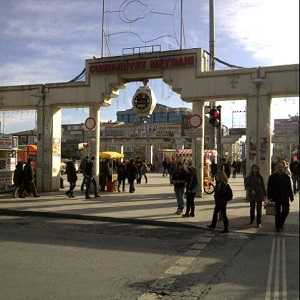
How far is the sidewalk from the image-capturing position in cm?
1486

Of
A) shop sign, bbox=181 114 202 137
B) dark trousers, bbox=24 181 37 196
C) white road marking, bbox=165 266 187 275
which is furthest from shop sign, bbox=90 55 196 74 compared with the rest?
white road marking, bbox=165 266 187 275

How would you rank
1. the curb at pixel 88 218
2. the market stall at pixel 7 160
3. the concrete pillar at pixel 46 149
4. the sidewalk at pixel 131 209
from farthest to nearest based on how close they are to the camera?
the market stall at pixel 7 160, the concrete pillar at pixel 46 149, the sidewalk at pixel 131 209, the curb at pixel 88 218

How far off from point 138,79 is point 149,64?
1.25 m

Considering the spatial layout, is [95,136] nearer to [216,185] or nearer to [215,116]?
[215,116]

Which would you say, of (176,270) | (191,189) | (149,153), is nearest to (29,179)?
(191,189)

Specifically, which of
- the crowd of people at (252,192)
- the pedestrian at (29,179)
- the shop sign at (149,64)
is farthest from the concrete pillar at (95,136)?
the crowd of people at (252,192)

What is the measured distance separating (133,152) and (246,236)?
2488 inches

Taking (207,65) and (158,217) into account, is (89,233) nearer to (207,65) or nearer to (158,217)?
(158,217)

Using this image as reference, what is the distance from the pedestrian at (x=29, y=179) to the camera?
21.7 meters

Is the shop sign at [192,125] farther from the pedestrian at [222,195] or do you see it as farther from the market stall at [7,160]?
the market stall at [7,160]

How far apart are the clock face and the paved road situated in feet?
35.0

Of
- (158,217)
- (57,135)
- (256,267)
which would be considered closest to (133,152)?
(57,135)

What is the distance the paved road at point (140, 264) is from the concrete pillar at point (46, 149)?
1050 centimetres

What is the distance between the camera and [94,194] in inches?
883
